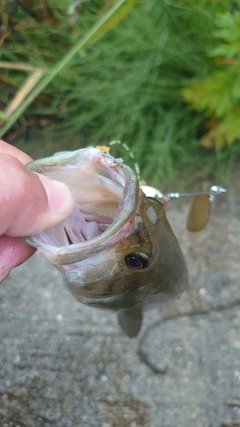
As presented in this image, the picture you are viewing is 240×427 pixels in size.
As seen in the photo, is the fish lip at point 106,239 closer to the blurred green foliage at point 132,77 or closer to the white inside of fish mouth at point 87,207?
the white inside of fish mouth at point 87,207

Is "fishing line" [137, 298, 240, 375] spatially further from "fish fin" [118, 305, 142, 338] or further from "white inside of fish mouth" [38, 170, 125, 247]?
"white inside of fish mouth" [38, 170, 125, 247]

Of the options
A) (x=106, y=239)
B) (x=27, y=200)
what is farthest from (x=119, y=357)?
(x=27, y=200)

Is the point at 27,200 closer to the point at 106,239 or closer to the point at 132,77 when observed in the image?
the point at 106,239

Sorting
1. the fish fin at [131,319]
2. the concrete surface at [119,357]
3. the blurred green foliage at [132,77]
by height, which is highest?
the blurred green foliage at [132,77]

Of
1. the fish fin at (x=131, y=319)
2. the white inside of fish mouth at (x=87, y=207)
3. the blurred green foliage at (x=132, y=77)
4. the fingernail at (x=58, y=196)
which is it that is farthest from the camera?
the blurred green foliage at (x=132, y=77)

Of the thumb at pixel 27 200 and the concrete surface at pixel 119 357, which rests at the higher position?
the thumb at pixel 27 200

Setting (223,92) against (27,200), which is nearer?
(27,200)

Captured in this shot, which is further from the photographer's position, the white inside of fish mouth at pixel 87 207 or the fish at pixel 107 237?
the white inside of fish mouth at pixel 87 207

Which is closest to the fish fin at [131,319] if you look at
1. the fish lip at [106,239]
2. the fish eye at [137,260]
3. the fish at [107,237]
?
the fish at [107,237]
